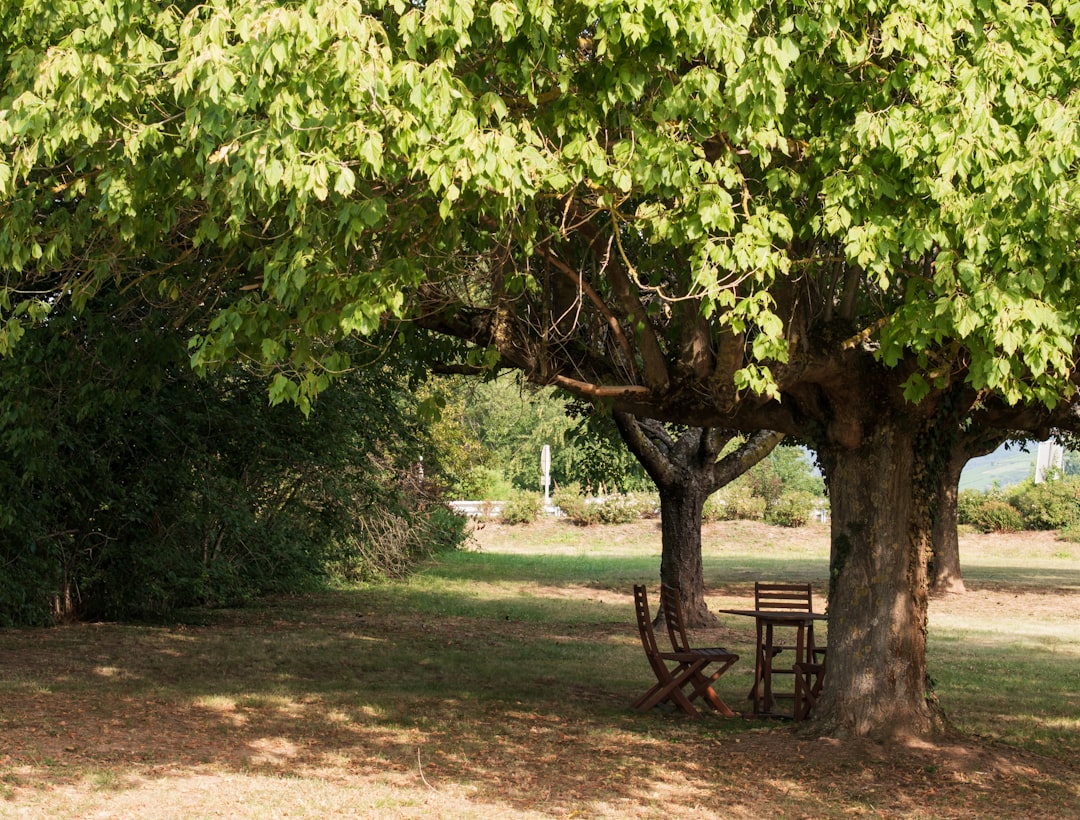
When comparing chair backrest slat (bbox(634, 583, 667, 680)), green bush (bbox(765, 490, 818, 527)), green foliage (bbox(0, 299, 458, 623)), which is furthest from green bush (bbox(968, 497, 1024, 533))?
chair backrest slat (bbox(634, 583, 667, 680))

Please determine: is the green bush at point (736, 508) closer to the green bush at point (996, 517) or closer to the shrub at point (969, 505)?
the shrub at point (969, 505)

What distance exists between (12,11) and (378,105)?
2522 mm

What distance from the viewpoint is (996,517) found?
4225cm

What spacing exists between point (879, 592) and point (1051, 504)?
36108mm

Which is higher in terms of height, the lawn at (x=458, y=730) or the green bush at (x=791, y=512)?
the green bush at (x=791, y=512)

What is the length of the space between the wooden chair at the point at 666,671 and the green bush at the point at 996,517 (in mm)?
35167

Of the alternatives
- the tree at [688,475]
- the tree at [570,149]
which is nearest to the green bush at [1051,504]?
the tree at [688,475]

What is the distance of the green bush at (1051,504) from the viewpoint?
4072cm

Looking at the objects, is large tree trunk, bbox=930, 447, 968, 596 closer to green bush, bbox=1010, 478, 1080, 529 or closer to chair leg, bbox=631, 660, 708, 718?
chair leg, bbox=631, 660, 708, 718

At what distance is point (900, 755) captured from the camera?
835 cm

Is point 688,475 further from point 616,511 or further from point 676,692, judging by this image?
point 616,511

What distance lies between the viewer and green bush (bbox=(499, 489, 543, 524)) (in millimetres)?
43000

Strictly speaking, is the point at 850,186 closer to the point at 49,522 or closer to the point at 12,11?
the point at 12,11

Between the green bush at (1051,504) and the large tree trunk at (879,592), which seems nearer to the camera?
the large tree trunk at (879,592)
